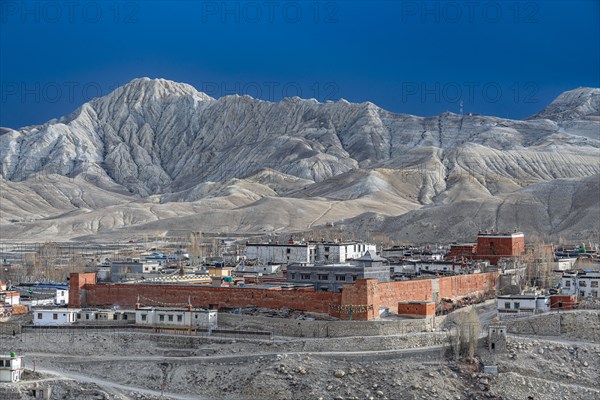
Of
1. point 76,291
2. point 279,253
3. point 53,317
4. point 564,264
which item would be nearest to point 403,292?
point 76,291

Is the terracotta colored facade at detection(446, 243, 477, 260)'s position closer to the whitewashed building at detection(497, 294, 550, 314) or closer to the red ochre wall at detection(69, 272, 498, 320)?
the red ochre wall at detection(69, 272, 498, 320)

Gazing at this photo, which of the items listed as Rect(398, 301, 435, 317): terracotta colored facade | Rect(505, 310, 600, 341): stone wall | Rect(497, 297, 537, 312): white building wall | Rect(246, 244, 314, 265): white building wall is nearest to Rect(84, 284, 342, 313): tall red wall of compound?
Rect(398, 301, 435, 317): terracotta colored facade

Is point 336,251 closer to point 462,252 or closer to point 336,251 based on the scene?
point 336,251

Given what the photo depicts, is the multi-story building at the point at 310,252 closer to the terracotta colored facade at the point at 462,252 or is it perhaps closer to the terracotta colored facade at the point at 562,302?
the terracotta colored facade at the point at 462,252

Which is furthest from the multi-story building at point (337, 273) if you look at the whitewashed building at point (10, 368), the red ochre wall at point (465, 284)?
the whitewashed building at point (10, 368)

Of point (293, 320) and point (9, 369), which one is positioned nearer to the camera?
point (9, 369)

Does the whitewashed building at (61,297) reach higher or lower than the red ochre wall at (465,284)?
lower
